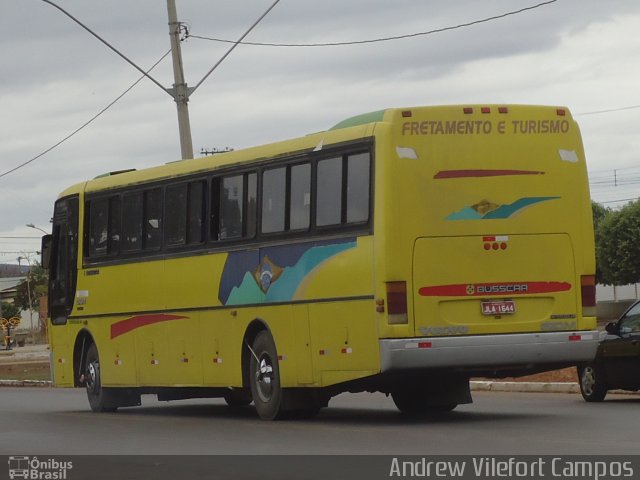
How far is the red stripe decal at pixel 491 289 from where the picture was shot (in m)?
16.8

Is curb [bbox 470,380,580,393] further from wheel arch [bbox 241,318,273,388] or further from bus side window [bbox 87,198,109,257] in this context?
bus side window [bbox 87,198,109,257]

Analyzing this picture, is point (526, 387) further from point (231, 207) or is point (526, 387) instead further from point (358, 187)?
point (358, 187)

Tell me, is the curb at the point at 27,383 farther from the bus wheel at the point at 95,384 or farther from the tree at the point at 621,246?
the tree at the point at 621,246

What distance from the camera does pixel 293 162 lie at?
1834 centimetres

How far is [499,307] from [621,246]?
63.0m

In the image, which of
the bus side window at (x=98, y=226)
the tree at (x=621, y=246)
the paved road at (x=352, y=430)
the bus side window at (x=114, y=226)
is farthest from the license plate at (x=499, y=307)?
the tree at (x=621, y=246)

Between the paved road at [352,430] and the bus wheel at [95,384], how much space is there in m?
0.23

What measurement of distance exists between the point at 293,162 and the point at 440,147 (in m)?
2.12

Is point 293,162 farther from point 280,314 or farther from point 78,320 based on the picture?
point 78,320

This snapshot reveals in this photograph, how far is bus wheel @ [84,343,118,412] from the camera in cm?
2377
